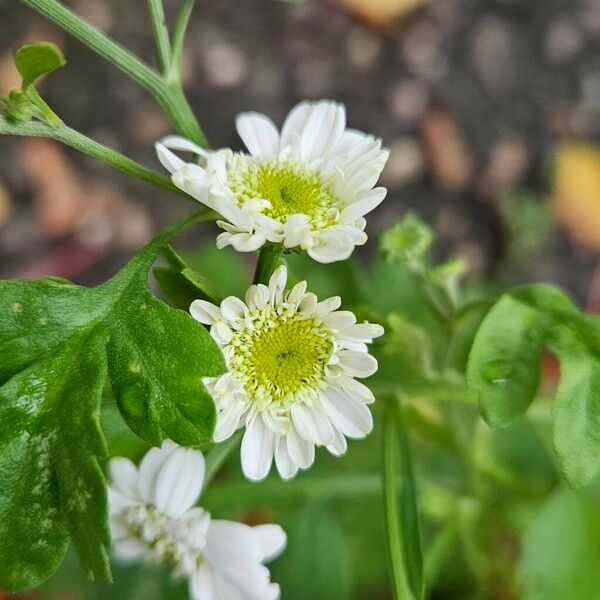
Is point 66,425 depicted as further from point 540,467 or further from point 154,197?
point 154,197

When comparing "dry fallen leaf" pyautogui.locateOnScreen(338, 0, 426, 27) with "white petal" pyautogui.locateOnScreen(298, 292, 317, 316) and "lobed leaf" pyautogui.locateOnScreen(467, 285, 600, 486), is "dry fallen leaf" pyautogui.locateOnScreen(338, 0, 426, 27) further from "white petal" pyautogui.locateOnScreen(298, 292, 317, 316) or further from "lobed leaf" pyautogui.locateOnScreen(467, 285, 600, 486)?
"white petal" pyautogui.locateOnScreen(298, 292, 317, 316)

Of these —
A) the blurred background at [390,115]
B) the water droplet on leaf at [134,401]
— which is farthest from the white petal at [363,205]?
the blurred background at [390,115]

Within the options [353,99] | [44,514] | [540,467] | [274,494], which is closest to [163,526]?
[44,514]

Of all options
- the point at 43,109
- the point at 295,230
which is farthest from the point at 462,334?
the point at 43,109

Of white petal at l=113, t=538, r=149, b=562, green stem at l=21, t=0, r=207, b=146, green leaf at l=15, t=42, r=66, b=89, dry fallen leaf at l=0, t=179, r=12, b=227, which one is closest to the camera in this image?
green leaf at l=15, t=42, r=66, b=89

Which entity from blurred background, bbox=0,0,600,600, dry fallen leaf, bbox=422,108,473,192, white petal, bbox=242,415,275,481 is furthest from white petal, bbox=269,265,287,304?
dry fallen leaf, bbox=422,108,473,192
